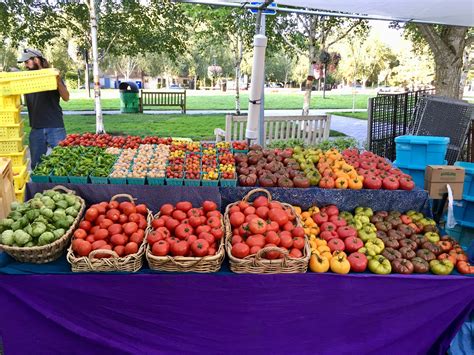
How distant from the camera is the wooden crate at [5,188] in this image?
3536 mm

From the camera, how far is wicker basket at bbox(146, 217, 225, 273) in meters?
2.76

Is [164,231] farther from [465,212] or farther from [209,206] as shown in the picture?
[465,212]

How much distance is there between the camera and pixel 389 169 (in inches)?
174

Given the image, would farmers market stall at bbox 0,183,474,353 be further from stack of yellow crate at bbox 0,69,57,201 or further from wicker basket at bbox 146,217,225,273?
stack of yellow crate at bbox 0,69,57,201

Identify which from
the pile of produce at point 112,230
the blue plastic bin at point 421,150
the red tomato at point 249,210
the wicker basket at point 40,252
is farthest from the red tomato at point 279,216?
the blue plastic bin at point 421,150

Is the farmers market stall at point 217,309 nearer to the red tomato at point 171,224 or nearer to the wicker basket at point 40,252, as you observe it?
the wicker basket at point 40,252

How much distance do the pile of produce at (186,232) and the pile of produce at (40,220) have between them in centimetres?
70

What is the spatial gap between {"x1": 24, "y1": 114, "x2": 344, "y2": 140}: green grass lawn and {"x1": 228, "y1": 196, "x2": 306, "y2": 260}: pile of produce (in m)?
8.52

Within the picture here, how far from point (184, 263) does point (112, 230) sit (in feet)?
2.22

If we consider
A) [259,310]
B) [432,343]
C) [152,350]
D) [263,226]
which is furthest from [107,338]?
[432,343]

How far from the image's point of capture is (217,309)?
9.23 feet

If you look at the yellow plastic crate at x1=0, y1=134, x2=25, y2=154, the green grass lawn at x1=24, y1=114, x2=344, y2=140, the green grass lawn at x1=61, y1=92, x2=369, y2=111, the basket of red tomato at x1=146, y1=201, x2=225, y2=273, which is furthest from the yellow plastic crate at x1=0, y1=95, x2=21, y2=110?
the green grass lawn at x1=61, y1=92, x2=369, y2=111

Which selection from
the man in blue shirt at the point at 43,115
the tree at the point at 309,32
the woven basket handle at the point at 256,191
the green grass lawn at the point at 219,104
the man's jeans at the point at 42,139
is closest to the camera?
the woven basket handle at the point at 256,191

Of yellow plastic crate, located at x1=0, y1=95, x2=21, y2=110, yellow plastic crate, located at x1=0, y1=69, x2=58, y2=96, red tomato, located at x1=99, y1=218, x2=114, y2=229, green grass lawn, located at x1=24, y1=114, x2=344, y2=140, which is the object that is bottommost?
green grass lawn, located at x1=24, y1=114, x2=344, y2=140
